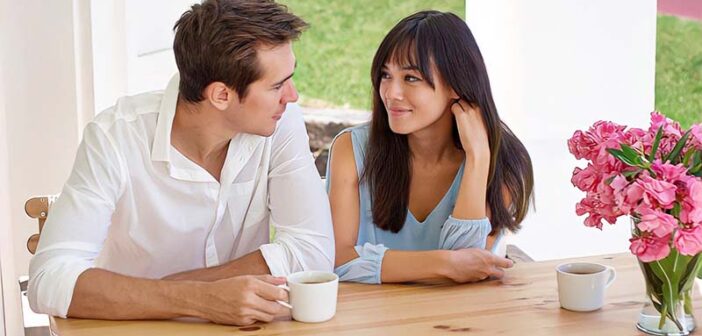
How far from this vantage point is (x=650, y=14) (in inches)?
139

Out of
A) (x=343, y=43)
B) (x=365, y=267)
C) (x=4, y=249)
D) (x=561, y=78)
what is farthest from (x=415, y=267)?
(x=343, y=43)

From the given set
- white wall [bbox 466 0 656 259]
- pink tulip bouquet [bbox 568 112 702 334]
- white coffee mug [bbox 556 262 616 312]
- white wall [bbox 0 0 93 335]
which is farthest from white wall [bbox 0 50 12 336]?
white wall [bbox 466 0 656 259]

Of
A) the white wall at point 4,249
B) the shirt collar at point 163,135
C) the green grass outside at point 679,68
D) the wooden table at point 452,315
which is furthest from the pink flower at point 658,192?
the green grass outside at point 679,68

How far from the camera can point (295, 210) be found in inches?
71.0

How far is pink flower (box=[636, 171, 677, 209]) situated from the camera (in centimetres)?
134

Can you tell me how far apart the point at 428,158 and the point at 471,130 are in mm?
170

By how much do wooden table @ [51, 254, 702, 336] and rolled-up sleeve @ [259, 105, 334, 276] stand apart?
9 centimetres

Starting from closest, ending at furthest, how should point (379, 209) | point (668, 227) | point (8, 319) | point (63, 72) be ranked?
point (668, 227), point (379, 209), point (8, 319), point (63, 72)

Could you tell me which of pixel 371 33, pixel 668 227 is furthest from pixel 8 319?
pixel 371 33

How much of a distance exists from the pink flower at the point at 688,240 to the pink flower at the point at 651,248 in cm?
2

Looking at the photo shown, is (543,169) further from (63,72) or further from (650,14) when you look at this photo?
(63,72)

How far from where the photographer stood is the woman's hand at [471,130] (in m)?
1.96

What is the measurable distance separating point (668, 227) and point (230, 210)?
816 millimetres

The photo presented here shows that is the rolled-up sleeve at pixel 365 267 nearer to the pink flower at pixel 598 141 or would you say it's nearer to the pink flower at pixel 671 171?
the pink flower at pixel 598 141
